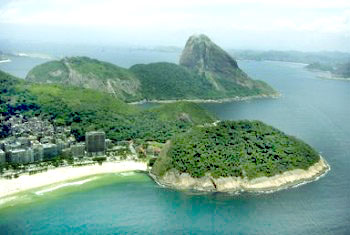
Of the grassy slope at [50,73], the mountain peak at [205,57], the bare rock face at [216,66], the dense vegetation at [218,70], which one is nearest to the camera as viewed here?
the grassy slope at [50,73]

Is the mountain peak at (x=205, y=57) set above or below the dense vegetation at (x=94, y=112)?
above

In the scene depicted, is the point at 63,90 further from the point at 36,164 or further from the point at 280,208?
the point at 280,208

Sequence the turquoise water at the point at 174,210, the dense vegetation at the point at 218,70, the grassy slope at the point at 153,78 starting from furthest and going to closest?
1. the dense vegetation at the point at 218,70
2. the grassy slope at the point at 153,78
3. the turquoise water at the point at 174,210

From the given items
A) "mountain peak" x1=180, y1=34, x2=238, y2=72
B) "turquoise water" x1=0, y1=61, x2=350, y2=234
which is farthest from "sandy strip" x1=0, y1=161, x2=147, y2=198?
"mountain peak" x1=180, y1=34, x2=238, y2=72

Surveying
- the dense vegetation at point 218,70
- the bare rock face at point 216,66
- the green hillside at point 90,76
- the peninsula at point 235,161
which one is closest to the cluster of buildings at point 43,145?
the peninsula at point 235,161

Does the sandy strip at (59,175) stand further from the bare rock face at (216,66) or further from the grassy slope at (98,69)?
the bare rock face at (216,66)

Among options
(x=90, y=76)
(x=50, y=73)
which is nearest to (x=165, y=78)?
(x=90, y=76)
